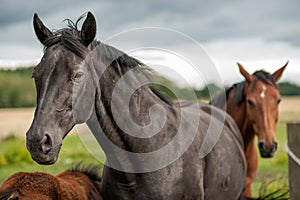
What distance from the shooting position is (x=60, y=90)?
3213 mm

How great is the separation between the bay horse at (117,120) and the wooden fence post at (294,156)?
2.04 ft

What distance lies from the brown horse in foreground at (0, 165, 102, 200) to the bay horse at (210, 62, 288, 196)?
Answer: 92.8 inches

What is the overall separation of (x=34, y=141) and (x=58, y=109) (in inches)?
9.8

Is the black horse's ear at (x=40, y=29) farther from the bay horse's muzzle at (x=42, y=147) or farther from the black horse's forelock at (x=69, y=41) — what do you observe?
the bay horse's muzzle at (x=42, y=147)

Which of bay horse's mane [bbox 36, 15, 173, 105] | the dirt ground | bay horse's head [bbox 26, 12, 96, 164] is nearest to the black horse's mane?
bay horse's mane [bbox 36, 15, 173, 105]

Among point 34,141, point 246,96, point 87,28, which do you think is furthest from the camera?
point 246,96

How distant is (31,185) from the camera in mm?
4188

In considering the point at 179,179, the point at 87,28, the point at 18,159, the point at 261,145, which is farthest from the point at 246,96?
the point at 18,159

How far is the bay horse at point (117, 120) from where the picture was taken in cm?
321

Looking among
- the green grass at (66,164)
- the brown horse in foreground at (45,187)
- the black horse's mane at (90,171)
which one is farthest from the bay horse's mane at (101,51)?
the green grass at (66,164)

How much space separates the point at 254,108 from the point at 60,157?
27.4 feet

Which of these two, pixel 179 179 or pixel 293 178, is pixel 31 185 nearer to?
pixel 179 179

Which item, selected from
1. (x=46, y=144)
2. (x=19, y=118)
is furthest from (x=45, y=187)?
(x=19, y=118)

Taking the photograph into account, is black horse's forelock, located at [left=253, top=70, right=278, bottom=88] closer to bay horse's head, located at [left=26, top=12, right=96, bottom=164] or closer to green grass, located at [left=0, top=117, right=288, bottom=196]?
green grass, located at [left=0, top=117, right=288, bottom=196]
